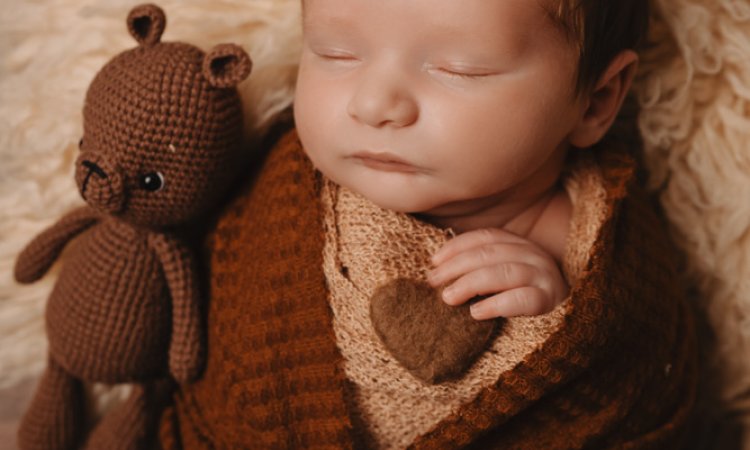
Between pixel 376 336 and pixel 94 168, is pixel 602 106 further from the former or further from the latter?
pixel 94 168

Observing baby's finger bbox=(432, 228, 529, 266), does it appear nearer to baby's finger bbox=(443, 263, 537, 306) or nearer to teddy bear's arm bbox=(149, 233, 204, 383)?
baby's finger bbox=(443, 263, 537, 306)

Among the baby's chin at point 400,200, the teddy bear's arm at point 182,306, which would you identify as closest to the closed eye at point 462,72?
the baby's chin at point 400,200

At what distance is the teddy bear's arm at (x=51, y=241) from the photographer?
38.0 inches

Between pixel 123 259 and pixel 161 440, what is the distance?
9.8 inches

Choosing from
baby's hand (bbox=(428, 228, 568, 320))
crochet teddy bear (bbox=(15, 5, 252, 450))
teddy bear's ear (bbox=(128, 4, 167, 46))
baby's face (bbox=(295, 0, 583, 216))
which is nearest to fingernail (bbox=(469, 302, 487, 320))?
baby's hand (bbox=(428, 228, 568, 320))

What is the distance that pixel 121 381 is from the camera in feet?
3.21

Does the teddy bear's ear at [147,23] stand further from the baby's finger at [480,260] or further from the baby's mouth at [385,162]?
the baby's finger at [480,260]

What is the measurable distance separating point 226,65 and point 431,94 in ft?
0.74

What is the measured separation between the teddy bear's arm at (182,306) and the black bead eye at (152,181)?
8 cm

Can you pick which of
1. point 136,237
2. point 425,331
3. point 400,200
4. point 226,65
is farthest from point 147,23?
point 425,331

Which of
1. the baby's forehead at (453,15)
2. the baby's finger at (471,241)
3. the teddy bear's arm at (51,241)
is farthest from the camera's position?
the teddy bear's arm at (51,241)

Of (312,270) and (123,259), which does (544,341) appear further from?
(123,259)

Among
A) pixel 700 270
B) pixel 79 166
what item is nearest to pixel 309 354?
pixel 79 166

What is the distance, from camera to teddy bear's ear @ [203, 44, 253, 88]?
836 millimetres
